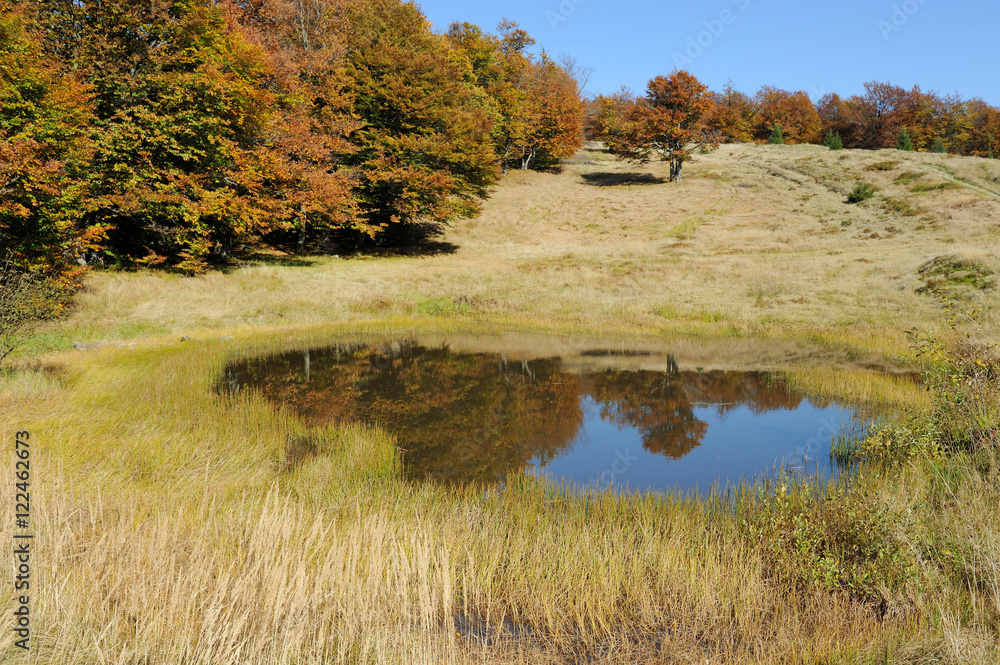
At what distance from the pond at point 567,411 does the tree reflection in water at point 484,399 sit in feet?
0.13

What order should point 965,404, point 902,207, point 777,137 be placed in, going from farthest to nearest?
A: point 777,137 → point 902,207 → point 965,404

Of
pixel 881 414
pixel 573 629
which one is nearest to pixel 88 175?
pixel 573 629

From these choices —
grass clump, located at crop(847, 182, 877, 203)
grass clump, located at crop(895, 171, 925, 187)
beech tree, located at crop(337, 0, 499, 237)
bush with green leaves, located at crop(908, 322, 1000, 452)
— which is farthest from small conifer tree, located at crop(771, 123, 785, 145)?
Result: bush with green leaves, located at crop(908, 322, 1000, 452)

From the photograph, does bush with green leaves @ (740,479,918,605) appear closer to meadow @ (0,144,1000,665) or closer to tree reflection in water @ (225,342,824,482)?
meadow @ (0,144,1000,665)

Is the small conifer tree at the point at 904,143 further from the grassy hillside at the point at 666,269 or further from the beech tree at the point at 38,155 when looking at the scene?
the beech tree at the point at 38,155

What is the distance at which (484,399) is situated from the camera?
13508 millimetres

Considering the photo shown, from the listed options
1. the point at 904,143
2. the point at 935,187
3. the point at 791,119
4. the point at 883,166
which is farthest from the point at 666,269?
the point at 791,119

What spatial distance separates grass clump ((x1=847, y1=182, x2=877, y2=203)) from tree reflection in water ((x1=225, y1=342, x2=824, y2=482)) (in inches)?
1711

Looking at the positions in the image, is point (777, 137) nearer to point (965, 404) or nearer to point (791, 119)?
point (791, 119)

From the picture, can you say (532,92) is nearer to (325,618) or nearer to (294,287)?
(294,287)

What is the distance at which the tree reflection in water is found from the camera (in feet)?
33.2

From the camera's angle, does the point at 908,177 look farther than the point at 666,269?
Yes

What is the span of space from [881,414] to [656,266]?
22.9 meters

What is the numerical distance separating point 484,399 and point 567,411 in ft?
6.88
